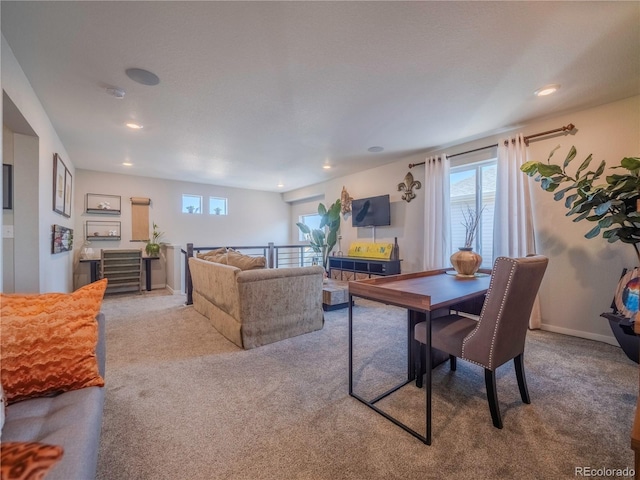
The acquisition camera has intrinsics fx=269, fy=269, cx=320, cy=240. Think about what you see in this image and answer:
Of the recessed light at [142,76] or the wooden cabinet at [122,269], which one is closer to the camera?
the recessed light at [142,76]

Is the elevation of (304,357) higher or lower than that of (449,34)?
lower

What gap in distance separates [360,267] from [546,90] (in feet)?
11.4

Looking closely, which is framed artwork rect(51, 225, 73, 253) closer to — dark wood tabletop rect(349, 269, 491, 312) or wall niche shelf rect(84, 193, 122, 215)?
wall niche shelf rect(84, 193, 122, 215)

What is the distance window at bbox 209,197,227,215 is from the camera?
6848mm

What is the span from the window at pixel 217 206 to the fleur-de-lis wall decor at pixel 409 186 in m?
4.59

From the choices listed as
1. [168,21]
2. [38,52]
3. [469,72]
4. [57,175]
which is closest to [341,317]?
[469,72]

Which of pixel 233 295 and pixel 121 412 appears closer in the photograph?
pixel 121 412

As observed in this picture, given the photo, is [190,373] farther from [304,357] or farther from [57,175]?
[57,175]

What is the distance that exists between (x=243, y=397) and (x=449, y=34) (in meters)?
2.84

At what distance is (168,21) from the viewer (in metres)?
1.71

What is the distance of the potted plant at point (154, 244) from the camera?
18.3ft

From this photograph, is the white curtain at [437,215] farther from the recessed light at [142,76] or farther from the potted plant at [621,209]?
the recessed light at [142,76]

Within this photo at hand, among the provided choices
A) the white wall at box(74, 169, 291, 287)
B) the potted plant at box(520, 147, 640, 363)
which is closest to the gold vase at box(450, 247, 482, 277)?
the potted plant at box(520, 147, 640, 363)

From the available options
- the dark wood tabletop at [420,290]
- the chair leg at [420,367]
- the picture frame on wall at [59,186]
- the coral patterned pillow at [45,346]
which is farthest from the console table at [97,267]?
the chair leg at [420,367]
